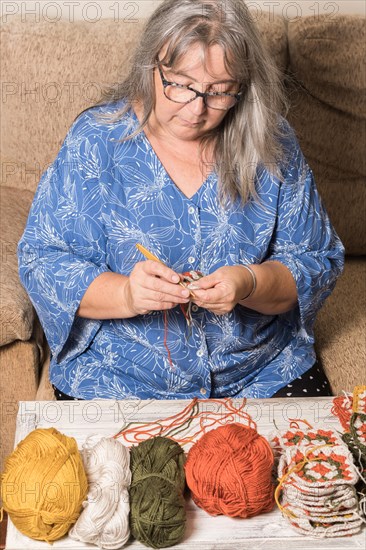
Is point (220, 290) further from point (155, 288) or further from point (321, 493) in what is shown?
point (321, 493)

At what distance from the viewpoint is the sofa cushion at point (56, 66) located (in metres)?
2.22

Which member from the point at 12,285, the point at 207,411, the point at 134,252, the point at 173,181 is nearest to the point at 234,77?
the point at 173,181

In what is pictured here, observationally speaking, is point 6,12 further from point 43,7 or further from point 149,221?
point 149,221

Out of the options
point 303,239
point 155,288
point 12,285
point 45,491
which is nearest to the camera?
point 45,491

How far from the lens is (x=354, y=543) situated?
1.30 metres

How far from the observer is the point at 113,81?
2217 mm

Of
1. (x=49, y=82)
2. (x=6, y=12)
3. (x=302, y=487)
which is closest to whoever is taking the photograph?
(x=302, y=487)

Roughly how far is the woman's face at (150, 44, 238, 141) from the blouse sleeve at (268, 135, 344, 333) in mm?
234

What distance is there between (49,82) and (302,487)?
1343 mm

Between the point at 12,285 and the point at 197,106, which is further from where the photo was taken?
the point at 12,285

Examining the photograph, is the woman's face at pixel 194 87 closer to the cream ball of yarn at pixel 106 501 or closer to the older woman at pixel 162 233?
the older woman at pixel 162 233

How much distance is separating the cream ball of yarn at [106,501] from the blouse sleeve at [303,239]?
601 mm

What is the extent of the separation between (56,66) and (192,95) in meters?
0.77

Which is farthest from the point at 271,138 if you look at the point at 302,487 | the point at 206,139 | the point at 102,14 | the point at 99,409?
the point at 102,14
